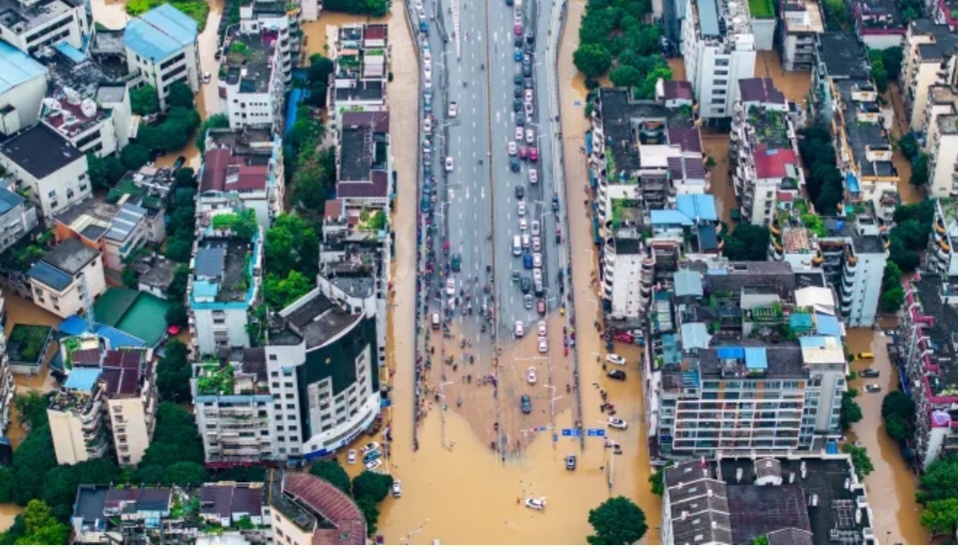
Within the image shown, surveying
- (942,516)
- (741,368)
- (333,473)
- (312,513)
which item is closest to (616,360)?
(741,368)

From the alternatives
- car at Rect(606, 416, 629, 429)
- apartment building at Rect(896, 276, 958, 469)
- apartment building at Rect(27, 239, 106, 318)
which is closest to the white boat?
car at Rect(606, 416, 629, 429)

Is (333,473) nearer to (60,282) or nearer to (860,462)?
(60,282)

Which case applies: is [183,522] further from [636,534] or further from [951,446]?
[951,446]

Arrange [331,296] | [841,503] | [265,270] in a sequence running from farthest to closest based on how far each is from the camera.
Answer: [265,270], [331,296], [841,503]

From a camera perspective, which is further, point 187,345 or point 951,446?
point 187,345

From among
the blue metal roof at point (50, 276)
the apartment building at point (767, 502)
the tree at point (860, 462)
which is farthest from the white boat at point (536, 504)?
the blue metal roof at point (50, 276)

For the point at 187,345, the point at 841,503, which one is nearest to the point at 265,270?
the point at 187,345

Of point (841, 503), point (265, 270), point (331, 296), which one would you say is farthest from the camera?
point (265, 270)
